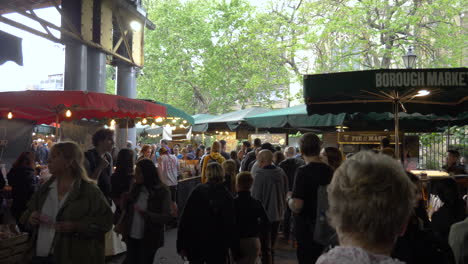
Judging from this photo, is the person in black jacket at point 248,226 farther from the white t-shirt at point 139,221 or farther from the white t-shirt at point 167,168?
the white t-shirt at point 167,168

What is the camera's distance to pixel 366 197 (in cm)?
144

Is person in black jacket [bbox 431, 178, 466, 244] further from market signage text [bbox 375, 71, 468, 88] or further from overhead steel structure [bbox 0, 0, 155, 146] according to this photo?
overhead steel structure [bbox 0, 0, 155, 146]

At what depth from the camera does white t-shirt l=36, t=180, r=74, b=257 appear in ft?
11.9

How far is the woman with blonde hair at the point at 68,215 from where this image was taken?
138 inches

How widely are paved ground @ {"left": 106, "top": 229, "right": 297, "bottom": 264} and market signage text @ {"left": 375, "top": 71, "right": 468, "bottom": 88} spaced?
3604mm

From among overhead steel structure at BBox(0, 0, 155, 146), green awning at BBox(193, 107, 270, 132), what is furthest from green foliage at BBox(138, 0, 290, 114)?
green awning at BBox(193, 107, 270, 132)

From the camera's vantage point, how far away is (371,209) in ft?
4.66

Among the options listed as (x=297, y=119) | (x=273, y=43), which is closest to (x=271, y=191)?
(x=297, y=119)

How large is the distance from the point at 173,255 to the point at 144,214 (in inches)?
121

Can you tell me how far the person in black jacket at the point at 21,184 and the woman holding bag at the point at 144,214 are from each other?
307cm

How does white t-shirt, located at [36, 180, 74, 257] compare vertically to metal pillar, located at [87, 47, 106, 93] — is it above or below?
below

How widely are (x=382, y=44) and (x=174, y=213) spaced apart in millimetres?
19018

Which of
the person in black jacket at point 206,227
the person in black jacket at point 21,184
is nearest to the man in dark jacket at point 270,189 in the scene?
the person in black jacket at point 206,227

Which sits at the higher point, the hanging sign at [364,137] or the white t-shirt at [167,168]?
the hanging sign at [364,137]
